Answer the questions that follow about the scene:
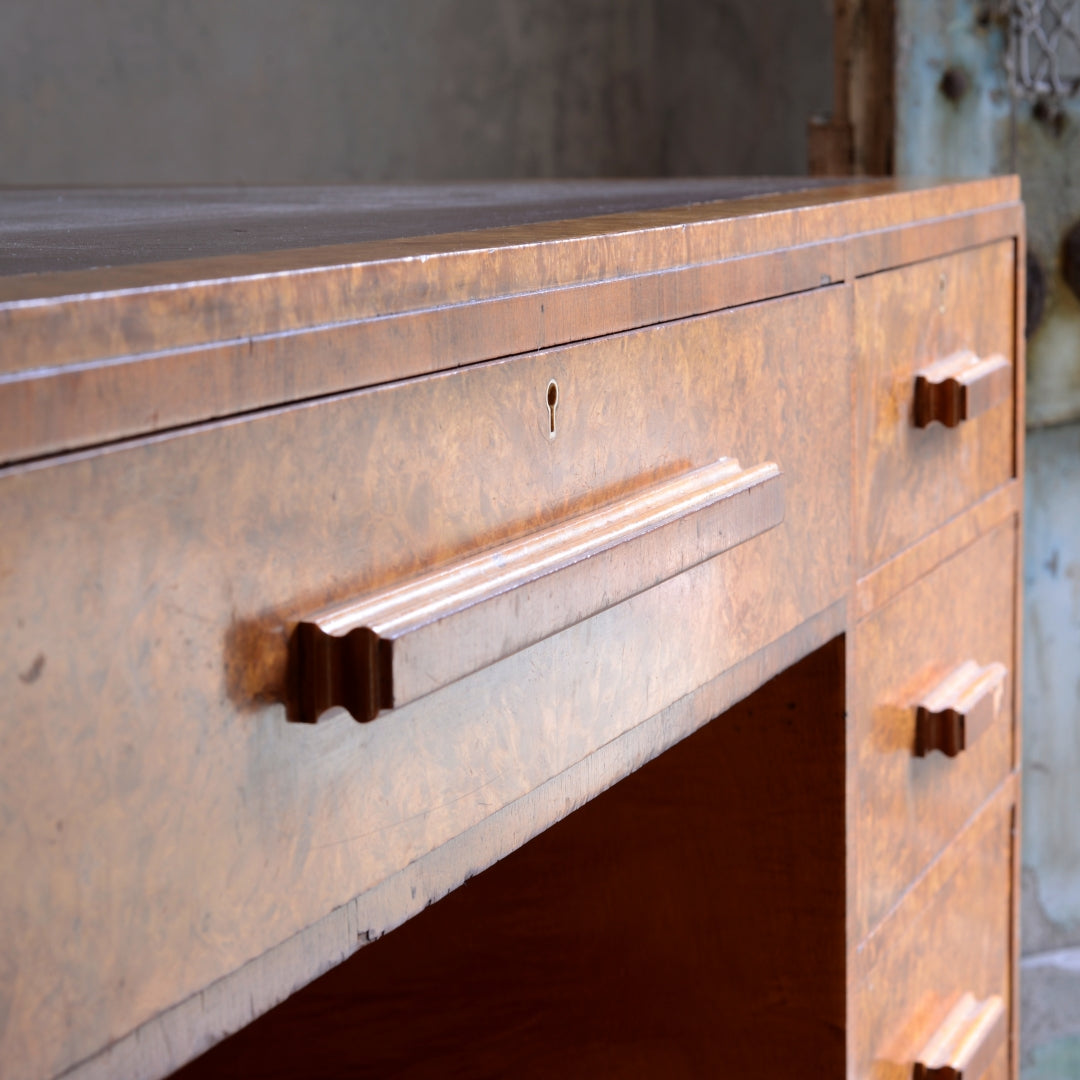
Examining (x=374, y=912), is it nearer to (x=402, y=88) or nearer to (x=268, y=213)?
(x=268, y=213)

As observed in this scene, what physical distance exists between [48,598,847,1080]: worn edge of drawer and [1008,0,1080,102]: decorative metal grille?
1.25 m

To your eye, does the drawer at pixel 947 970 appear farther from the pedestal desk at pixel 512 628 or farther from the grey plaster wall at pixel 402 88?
the grey plaster wall at pixel 402 88

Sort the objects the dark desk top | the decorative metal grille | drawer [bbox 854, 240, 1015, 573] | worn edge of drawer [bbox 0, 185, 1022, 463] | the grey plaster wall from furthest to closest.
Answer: the grey plaster wall < the decorative metal grille < drawer [bbox 854, 240, 1015, 573] < the dark desk top < worn edge of drawer [bbox 0, 185, 1022, 463]

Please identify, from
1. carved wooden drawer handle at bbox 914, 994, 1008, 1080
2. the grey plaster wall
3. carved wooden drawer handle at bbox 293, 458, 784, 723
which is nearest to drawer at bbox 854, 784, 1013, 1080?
carved wooden drawer handle at bbox 914, 994, 1008, 1080

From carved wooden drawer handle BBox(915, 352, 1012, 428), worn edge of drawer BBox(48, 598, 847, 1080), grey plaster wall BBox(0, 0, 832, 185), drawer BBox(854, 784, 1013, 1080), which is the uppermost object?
grey plaster wall BBox(0, 0, 832, 185)

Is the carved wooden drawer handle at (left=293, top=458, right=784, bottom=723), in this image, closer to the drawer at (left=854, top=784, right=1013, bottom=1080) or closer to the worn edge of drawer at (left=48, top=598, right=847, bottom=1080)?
the worn edge of drawer at (left=48, top=598, right=847, bottom=1080)

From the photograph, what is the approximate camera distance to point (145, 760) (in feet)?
1.09

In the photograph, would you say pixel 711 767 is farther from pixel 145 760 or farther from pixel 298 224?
pixel 145 760

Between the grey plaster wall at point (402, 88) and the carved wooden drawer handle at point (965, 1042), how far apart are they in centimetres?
193

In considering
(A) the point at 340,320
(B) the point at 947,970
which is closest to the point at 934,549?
(B) the point at 947,970

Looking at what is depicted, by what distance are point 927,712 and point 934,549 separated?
92 millimetres

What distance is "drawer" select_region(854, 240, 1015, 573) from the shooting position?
0.72 meters

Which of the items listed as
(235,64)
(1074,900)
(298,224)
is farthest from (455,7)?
(298,224)

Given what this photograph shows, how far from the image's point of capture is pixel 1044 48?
5.36 ft
